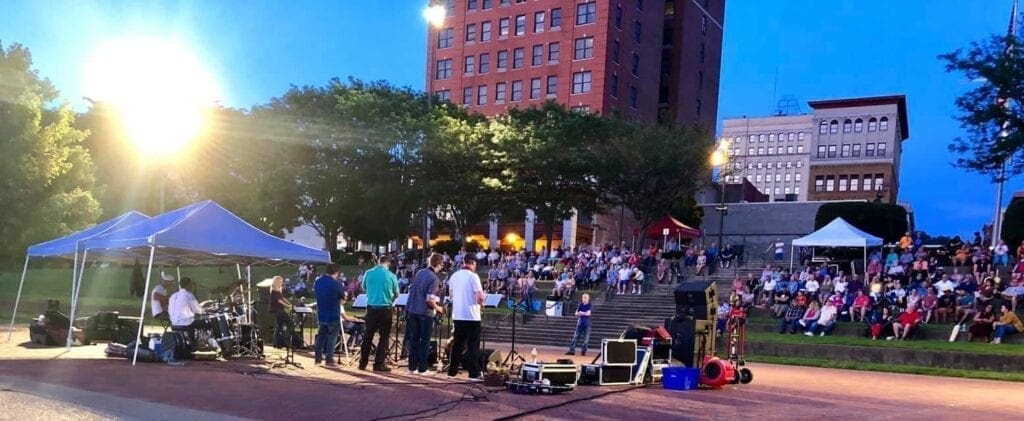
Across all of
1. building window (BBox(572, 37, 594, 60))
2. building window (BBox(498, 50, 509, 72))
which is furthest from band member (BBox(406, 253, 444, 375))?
building window (BBox(498, 50, 509, 72))

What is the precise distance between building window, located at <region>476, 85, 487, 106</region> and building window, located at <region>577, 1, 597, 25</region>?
10223 millimetres

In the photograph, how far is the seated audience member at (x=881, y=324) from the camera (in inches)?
806

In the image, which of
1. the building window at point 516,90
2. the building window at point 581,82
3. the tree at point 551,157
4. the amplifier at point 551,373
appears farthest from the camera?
the building window at point 516,90

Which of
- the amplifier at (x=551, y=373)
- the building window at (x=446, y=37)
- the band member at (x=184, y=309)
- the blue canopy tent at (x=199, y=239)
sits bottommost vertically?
the amplifier at (x=551, y=373)

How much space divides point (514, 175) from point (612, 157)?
5592 mm

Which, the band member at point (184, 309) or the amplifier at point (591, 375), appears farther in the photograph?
the band member at point (184, 309)

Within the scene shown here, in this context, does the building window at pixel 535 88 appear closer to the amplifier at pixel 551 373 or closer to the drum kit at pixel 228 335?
the drum kit at pixel 228 335

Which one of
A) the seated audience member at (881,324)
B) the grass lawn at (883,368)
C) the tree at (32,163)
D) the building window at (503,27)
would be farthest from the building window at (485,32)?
the grass lawn at (883,368)

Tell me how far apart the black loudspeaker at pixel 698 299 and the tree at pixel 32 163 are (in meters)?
23.5

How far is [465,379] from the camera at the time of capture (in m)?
11.3

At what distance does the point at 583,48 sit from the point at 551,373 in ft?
174

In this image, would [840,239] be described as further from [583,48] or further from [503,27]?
[503,27]

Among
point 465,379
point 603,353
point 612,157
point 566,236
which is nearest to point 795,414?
point 603,353

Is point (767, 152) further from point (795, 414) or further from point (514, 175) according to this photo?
point (795, 414)
